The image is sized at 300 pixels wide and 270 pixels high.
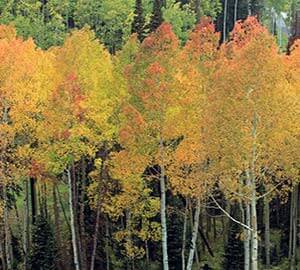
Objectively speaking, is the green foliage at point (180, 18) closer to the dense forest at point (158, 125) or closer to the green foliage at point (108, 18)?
the green foliage at point (108, 18)

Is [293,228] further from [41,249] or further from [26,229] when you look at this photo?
[26,229]

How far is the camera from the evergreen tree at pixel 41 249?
29.5 m

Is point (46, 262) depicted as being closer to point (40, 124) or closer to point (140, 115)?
point (40, 124)

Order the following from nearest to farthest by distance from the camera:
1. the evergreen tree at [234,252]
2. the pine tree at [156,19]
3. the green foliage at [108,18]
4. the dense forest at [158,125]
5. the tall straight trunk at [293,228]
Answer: the dense forest at [158,125], the tall straight trunk at [293,228], the evergreen tree at [234,252], the pine tree at [156,19], the green foliage at [108,18]

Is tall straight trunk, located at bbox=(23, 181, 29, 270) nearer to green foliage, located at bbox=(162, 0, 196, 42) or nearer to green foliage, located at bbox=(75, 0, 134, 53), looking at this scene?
green foliage, located at bbox=(162, 0, 196, 42)

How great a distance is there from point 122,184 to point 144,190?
945 millimetres

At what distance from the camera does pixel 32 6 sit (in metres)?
60.2

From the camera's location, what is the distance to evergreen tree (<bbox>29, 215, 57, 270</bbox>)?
29.5m

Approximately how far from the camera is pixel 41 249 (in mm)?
29531

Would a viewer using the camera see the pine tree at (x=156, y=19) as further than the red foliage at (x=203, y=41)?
Yes

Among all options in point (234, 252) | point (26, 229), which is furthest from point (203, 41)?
point (26, 229)

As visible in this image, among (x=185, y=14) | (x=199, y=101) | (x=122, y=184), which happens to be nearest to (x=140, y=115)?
(x=199, y=101)

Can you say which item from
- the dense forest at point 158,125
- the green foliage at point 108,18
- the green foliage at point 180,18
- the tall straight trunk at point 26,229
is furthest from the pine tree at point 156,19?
the tall straight trunk at point 26,229

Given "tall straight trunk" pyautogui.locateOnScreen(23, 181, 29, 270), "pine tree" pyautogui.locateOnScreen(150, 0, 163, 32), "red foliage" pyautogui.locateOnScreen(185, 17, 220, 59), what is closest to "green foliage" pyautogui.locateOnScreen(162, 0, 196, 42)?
"pine tree" pyautogui.locateOnScreen(150, 0, 163, 32)
